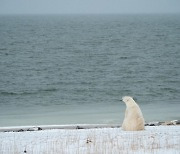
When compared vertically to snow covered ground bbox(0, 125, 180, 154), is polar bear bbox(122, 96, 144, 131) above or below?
above

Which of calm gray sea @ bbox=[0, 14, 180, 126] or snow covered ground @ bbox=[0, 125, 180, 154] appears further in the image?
calm gray sea @ bbox=[0, 14, 180, 126]

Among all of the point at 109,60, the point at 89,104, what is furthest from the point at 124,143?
the point at 109,60

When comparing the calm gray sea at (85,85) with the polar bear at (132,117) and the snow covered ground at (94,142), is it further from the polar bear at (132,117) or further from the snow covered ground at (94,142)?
the snow covered ground at (94,142)

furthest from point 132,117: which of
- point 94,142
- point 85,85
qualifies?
point 85,85

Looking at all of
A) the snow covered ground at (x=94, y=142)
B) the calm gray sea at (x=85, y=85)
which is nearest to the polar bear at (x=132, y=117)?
the snow covered ground at (x=94, y=142)

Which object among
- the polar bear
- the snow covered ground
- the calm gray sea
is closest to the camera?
the snow covered ground

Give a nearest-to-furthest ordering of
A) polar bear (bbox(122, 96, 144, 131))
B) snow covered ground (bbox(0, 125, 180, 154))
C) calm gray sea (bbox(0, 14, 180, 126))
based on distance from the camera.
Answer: snow covered ground (bbox(0, 125, 180, 154))
polar bear (bbox(122, 96, 144, 131))
calm gray sea (bbox(0, 14, 180, 126))

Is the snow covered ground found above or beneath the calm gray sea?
beneath

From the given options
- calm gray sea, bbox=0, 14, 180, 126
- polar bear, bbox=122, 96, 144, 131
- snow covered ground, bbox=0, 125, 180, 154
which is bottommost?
snow covered ground, bbox=0, 125, 180, 154

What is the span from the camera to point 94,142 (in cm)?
1006

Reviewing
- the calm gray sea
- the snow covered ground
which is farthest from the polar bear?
the calm gray sea

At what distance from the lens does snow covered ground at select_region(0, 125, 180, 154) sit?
9.44 m

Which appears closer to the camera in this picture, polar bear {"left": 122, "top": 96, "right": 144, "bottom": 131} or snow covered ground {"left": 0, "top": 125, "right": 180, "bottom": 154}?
snow covered ground {"left": 0, "top": 125, "right": 180, "bottom": 154}

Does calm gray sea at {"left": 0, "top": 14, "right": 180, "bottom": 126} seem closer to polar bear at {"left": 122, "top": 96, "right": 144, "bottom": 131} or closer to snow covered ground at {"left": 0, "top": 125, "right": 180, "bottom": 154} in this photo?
polar bear at {"left": 122, "top": 96, "right": 144, "bottom": 131}
